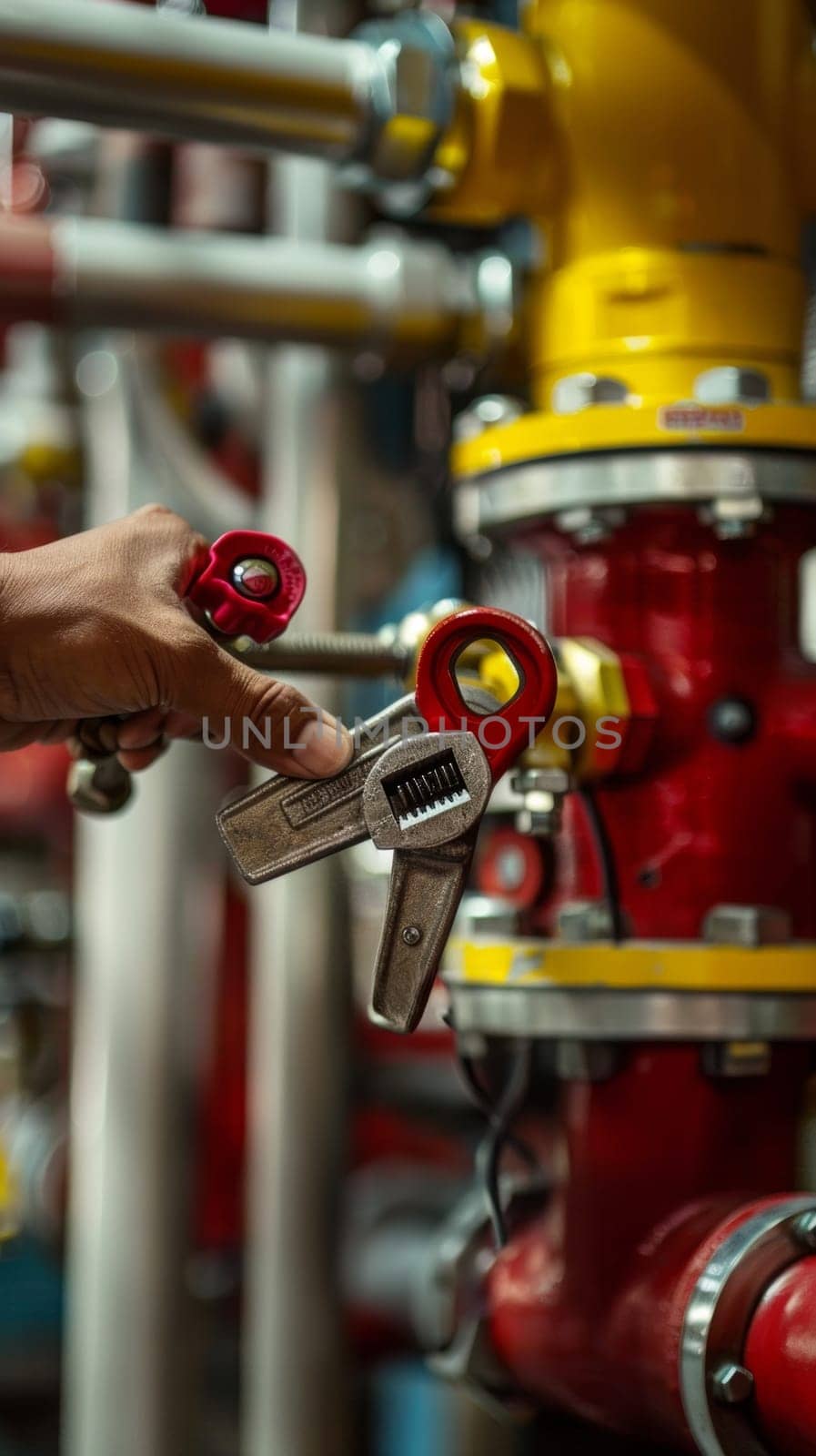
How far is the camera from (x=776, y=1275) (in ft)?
1.98

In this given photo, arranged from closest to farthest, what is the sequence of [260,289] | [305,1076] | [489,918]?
[489,918] → [260,289] → [305,1076]

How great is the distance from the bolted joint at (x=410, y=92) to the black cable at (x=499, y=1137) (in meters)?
0.42

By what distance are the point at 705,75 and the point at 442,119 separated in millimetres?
120

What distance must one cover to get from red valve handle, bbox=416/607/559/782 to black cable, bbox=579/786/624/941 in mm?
156

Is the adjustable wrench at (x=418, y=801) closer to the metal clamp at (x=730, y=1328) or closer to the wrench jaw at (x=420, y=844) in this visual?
the wrench jaw at (x=420, y=844)

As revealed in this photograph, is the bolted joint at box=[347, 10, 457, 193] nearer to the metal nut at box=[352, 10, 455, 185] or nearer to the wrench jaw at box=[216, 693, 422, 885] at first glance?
the metal nut at box=[352, 10, 455, 185]

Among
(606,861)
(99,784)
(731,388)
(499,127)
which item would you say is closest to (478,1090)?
(606,861)

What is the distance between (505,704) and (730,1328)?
0.85 ft

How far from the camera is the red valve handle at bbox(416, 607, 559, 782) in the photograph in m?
0.53

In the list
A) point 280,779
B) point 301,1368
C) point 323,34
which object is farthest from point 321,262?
point 301,1368

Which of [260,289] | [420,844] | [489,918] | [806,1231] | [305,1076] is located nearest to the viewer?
[420,844]

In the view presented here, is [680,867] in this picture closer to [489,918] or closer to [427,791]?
[489,918]

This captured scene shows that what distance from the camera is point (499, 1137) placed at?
0.71 m

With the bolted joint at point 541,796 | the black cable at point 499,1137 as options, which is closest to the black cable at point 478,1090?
the black cable at point 499,1137
